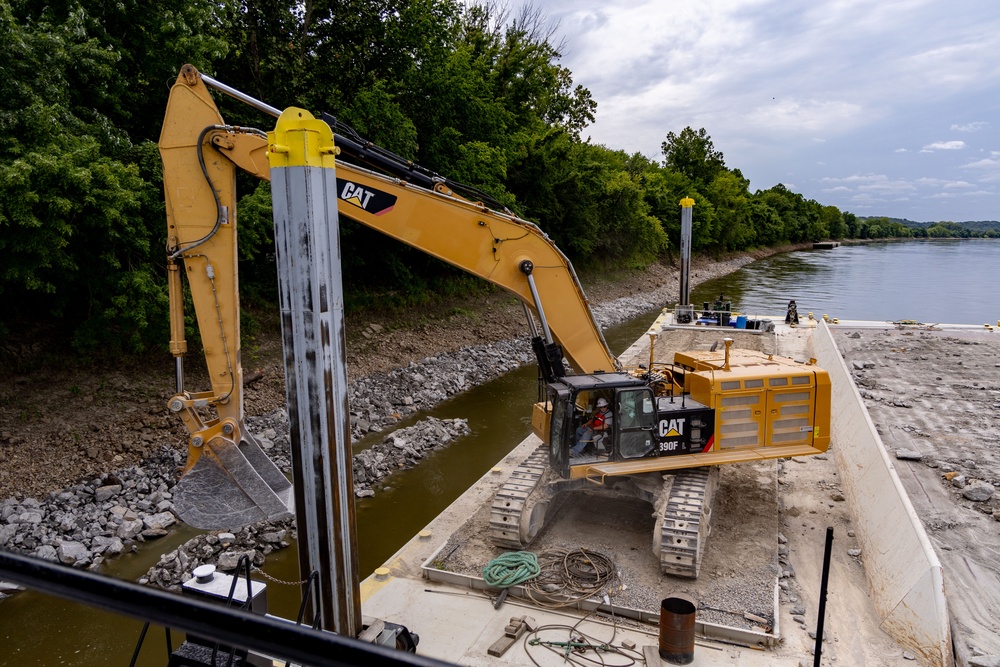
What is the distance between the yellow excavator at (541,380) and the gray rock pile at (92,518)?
2.65 meters

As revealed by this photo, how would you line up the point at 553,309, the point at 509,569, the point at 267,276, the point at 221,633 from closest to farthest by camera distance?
the point at 221,633, the point at 509,569, the point at 553,309, the point at 267,276

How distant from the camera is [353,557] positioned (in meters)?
4.85

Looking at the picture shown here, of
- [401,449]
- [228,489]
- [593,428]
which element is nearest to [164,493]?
[401,449]

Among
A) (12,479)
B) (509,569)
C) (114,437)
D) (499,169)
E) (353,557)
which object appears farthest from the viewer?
(499,169)

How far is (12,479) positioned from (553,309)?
26.7ft

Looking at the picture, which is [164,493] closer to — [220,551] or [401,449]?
[220,551]

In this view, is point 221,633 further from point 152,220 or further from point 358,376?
point 358,376

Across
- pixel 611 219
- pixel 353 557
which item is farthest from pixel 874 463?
pixel 611 219

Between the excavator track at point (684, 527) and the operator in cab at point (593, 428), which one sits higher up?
the operator in cab at point (593, 428)

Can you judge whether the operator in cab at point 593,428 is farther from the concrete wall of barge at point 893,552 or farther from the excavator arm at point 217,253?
the concrete wall of barge at point 893,552

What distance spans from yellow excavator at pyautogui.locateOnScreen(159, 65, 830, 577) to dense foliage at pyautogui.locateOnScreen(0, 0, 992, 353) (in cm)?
394

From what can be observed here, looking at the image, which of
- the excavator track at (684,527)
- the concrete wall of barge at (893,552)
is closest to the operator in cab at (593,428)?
A: the excavator track at (684,527)

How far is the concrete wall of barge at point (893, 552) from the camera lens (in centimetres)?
598

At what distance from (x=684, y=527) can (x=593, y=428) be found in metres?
1.50
